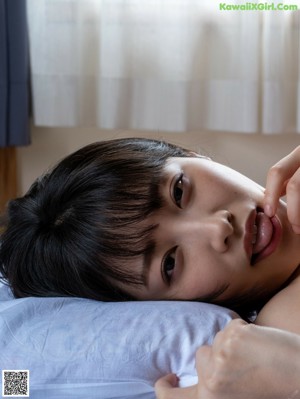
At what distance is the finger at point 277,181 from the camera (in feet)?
3.26

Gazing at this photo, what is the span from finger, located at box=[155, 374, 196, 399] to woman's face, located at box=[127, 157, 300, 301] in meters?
0.18

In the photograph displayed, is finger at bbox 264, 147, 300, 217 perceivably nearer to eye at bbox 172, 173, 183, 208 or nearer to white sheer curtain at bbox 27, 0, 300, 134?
eye at bbox 172, 173, 183, 208

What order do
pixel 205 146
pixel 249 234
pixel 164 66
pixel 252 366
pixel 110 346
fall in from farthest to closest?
pixel 205 146, pixel 164 66, pixel 249 234, pixel 110 346, pixel 252 366

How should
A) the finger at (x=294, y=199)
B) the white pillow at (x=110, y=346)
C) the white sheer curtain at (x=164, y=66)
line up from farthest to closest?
the white sheer curtain at (x=164, y=66)
the finger at (x=294, y=199)
the white pillow at (x=110, y=346)

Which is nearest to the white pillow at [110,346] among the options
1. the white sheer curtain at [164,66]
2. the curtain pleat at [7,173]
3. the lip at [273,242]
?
the lip at [273,242]

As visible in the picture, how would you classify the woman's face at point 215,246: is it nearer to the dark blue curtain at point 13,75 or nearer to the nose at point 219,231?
the nose at point 219,231

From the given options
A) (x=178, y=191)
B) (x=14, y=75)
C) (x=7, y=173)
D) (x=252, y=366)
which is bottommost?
(x=7, y=173)

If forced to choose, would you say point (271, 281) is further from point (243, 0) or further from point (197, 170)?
point (243, 0)

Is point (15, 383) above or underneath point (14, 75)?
underneath

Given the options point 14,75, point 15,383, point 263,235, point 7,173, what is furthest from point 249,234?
point 7,173

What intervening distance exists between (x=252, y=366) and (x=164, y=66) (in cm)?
165

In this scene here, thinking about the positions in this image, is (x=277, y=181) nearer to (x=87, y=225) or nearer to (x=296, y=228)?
(x=296, y=228)

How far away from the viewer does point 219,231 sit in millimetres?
948

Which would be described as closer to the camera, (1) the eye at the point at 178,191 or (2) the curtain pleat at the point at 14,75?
(1) the eye at the point at 178,191
